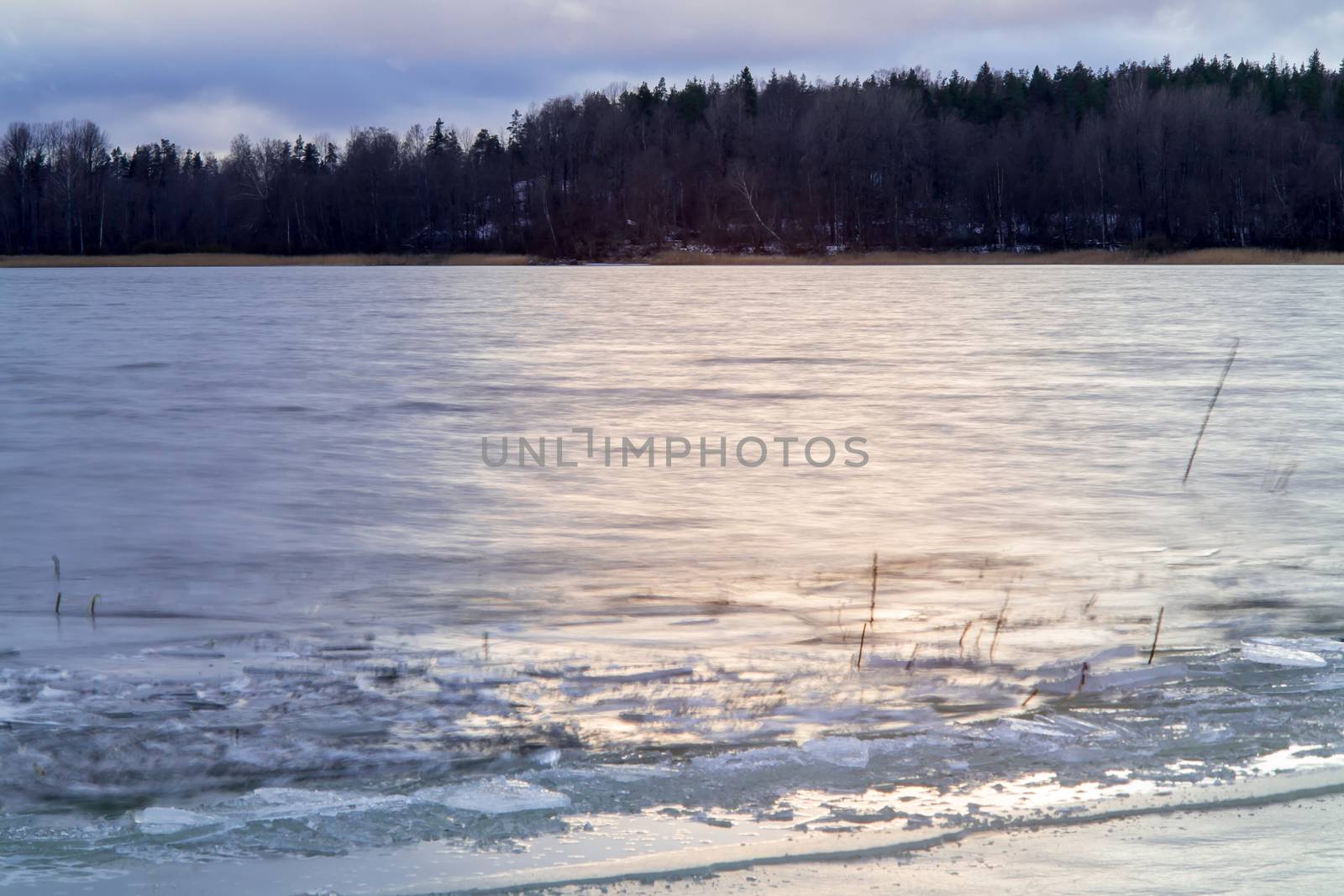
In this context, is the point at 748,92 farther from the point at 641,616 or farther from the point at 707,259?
the point at 641,616

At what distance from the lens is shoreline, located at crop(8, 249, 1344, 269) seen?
59.6 metres

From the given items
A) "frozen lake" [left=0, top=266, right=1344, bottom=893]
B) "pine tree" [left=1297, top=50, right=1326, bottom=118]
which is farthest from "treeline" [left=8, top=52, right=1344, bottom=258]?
"frozen lake" [left=0, top=266, right=1344, bottom=893]

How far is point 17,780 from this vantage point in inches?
126

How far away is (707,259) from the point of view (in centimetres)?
7119

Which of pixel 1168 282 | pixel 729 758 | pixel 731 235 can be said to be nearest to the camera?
pixel 729 758

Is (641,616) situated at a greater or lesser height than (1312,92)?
lesser

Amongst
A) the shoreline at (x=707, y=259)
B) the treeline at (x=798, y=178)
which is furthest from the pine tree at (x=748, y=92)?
the shoreline at (x=707, y=259)

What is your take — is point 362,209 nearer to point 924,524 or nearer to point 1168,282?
point 1168,282

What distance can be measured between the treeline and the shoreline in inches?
40.3

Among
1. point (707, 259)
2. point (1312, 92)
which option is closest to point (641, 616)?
point (707, 259)

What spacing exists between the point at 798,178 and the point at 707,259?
7306 mm

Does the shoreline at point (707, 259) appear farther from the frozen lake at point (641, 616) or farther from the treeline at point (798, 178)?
Result: the frozen lake at point (641, 616)

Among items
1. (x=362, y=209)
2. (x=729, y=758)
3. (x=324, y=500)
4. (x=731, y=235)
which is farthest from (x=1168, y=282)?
(x=362, y=209)

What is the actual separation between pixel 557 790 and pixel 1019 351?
18.1 metres
